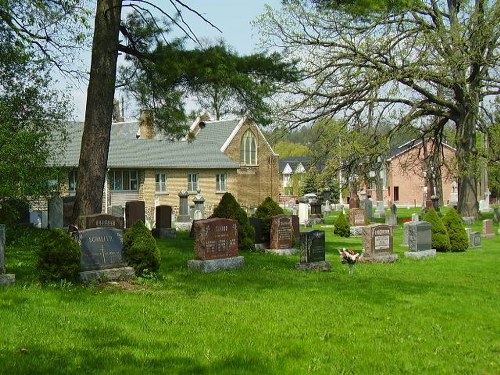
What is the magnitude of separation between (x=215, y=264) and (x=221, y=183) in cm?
3377

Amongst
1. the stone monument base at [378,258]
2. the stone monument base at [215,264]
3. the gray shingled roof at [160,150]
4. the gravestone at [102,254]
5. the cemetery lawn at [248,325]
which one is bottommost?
the cemetery lawn at [248,325]

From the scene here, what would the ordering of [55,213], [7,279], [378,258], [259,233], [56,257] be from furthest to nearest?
[55,213]
[259,233]
[378,258]
[56,257]
[7,279]

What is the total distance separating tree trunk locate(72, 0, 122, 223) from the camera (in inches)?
537

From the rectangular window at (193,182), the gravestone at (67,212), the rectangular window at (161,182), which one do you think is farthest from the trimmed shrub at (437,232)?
the rectangular window at (193,182)

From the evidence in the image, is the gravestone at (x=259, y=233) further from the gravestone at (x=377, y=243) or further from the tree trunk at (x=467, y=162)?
the tree trunk at (x=467, y=162)

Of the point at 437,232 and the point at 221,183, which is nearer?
the point at 437,232

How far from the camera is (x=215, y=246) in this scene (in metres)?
13.0

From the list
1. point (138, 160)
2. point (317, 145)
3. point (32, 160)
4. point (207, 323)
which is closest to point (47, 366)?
point (207, 323)

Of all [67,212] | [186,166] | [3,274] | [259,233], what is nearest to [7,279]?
[3,274]

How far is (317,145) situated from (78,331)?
2457cm

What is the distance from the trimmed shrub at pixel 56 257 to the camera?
10.1 m

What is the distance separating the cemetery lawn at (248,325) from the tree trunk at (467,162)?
57.7ft

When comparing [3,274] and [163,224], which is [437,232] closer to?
[163,224]

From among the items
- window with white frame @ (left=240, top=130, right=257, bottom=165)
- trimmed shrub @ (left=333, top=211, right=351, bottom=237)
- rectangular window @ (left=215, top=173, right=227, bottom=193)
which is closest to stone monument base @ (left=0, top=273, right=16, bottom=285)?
trimmed shrub @ (left=333, top=211, right=351, bottom=237)
